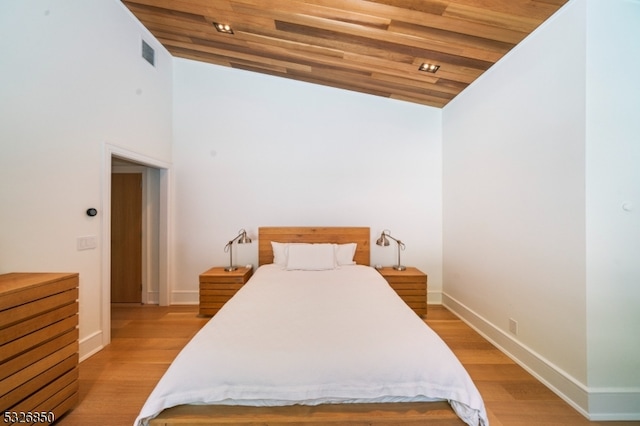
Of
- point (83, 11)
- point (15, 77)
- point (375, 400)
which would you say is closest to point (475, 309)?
point (375, 400)

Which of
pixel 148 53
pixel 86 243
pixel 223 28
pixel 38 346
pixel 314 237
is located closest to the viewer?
pixel 38 346

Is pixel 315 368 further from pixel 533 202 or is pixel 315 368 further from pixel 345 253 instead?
pixel 533 202

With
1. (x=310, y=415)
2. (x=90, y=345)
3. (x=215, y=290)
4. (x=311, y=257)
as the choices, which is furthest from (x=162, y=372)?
(x=311, y=257)

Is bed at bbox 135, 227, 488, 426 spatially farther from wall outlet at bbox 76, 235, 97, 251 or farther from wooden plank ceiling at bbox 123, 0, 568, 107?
wooden plank ceiling at bbox 123, 0, 568, 107

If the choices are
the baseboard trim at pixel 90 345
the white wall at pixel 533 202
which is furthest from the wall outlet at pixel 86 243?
the white wall at pixel 533 202

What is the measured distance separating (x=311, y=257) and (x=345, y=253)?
1.51ft

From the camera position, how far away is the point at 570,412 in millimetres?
1545

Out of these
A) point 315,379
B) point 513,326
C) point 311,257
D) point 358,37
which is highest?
point 358,37

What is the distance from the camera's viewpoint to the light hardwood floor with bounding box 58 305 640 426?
59.4 inches

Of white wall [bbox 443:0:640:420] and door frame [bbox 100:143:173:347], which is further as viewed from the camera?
door frame [bbox 100:143:173:347]

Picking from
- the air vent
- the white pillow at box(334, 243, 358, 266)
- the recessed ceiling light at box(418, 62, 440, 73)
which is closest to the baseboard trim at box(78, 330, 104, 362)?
the white pillow at box(334, 243, 358, 266)

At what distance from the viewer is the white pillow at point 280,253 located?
2947mm

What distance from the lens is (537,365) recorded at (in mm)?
1843

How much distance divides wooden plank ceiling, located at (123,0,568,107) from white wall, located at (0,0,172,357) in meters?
0.63
